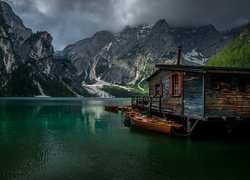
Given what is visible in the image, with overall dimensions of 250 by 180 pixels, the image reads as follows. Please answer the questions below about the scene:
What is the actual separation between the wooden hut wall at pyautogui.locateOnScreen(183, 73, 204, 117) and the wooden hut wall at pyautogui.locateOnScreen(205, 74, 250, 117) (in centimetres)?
81

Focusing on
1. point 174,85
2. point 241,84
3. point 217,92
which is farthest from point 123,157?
point 174,85

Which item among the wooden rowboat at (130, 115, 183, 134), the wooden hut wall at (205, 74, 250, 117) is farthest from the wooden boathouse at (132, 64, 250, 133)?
the wooden rowboat at (130, 115, 183, 134)

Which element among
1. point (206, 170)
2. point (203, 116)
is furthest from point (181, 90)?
point (206, 170)

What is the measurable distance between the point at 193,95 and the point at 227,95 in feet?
11.9

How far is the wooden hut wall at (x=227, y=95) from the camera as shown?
105ft

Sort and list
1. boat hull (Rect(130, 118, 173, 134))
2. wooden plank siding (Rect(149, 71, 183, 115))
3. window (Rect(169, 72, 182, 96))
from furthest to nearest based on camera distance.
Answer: window (Rect(169, 72, 182, 96)), wooden plank siding (Rect(149, 71, 183, 115)), boat hull (Rect(130, 118, 173, 134))

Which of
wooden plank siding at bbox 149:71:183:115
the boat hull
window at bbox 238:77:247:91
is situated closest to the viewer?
window at bbox 238:77:247:91

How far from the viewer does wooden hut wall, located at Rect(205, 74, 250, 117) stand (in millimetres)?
32000

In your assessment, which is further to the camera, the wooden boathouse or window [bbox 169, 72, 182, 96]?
window [bbox 169, 72, 182, 96]

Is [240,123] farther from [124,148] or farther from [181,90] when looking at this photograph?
[124,148]

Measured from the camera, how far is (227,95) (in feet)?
106

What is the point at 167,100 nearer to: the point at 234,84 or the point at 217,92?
the point at 217,92

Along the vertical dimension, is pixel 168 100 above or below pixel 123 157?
above

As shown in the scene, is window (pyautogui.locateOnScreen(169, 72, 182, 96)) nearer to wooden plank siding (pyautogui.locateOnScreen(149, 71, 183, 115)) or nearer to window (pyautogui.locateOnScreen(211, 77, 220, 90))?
wooden plank siding (pyautogui.locateOnScreen(149, 71, 183, 115))
